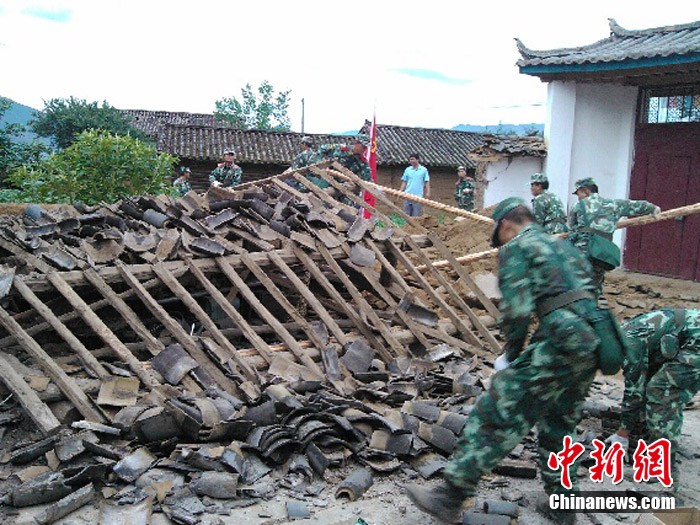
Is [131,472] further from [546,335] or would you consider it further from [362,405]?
[546,335]

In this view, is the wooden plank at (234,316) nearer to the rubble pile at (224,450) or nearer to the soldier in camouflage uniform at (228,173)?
the rubble pile at (224,450)

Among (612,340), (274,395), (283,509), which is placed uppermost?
(612,340)

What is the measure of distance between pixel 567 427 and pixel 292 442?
68.8 inches

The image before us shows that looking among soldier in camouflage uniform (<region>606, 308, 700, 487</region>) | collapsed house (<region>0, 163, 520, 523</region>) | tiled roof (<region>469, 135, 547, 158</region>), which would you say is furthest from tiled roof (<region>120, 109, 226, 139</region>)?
soldier in camouflage uniform (<region>606, 308, 700, 487</region>)

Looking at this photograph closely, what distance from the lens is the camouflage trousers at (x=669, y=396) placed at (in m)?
4.15

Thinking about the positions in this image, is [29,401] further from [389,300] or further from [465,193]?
[465,193]

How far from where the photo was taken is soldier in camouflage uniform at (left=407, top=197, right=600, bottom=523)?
3.35 m

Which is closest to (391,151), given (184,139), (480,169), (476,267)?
(184,139)

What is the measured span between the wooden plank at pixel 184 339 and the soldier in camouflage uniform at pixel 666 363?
2.94 metres

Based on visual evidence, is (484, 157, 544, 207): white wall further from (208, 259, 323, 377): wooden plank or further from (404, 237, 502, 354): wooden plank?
(208, 259, 323, 377): wooden plank

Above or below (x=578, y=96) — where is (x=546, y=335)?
below

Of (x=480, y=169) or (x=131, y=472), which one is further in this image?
(x=480, y=169)

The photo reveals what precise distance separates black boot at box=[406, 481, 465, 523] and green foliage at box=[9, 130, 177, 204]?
9.55m

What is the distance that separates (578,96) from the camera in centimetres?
1149
